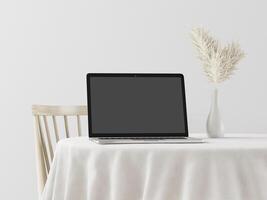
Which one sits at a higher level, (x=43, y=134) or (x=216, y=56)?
(x=216, y=56)

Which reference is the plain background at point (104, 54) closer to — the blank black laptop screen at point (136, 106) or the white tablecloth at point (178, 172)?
the blank black laptop screen at point (136, 106)

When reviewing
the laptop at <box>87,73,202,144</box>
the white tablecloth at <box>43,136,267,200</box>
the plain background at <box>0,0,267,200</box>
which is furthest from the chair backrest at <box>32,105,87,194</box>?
the plain background at <box>0,0,267,200</box>

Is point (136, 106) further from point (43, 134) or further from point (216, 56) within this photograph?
point (43, 134)

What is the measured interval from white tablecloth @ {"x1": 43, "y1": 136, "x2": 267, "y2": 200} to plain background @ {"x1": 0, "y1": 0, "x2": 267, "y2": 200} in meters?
1.86

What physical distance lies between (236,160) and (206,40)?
0.64 meters

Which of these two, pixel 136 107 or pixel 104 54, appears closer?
pixel 136 107

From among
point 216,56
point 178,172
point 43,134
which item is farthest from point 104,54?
point 178,172

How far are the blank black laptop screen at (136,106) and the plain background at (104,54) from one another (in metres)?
1.48

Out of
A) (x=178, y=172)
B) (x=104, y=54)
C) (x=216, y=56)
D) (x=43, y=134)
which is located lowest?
(x=178, y=172)

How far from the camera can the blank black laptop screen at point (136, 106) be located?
2.06 m

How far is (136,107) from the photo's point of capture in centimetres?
211

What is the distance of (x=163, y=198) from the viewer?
174 cm

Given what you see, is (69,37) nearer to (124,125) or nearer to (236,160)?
(124,125)

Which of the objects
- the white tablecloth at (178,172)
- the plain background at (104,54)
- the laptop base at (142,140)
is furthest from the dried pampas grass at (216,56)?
the plain background at (104,54)
